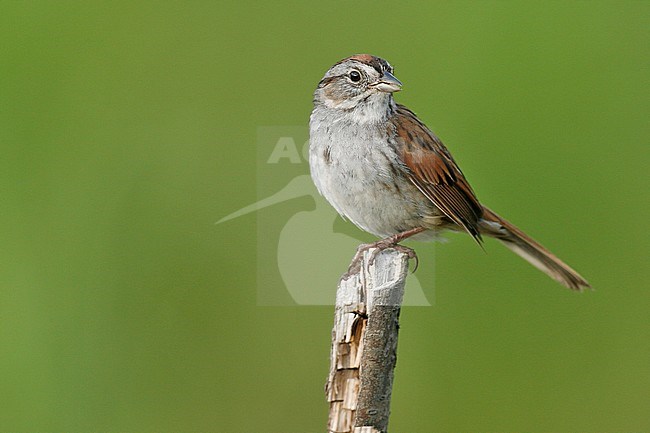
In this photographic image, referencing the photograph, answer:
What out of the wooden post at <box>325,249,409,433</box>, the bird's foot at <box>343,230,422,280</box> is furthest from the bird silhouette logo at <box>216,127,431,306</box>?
the wooden post at <box>325,249,409,433</box>

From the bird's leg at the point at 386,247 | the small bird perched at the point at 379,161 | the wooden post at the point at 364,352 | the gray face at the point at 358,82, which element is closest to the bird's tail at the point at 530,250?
the small bird perched at the point at 379,161

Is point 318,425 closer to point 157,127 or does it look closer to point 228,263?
point 228,263

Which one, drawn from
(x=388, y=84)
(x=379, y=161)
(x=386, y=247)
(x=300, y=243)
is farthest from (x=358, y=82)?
(x=300, y=243)

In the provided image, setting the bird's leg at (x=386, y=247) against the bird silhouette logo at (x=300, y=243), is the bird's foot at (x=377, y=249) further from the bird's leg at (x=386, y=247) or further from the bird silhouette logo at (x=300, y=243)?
the bird silhouette logo at (x=300, y=243)

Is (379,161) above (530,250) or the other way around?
above

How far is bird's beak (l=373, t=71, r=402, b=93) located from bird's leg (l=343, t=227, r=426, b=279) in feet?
2.10

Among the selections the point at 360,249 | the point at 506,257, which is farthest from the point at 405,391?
the point at 360,249

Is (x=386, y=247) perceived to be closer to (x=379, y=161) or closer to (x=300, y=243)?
(x=379, y=161)

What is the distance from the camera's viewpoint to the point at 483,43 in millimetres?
6152

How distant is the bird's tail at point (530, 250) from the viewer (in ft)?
15.9

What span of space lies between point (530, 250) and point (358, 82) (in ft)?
4.35

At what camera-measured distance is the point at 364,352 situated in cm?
341

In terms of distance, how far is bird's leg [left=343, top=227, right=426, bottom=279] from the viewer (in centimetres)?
375

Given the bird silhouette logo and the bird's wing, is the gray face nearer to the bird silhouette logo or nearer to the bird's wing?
the bird's wing
